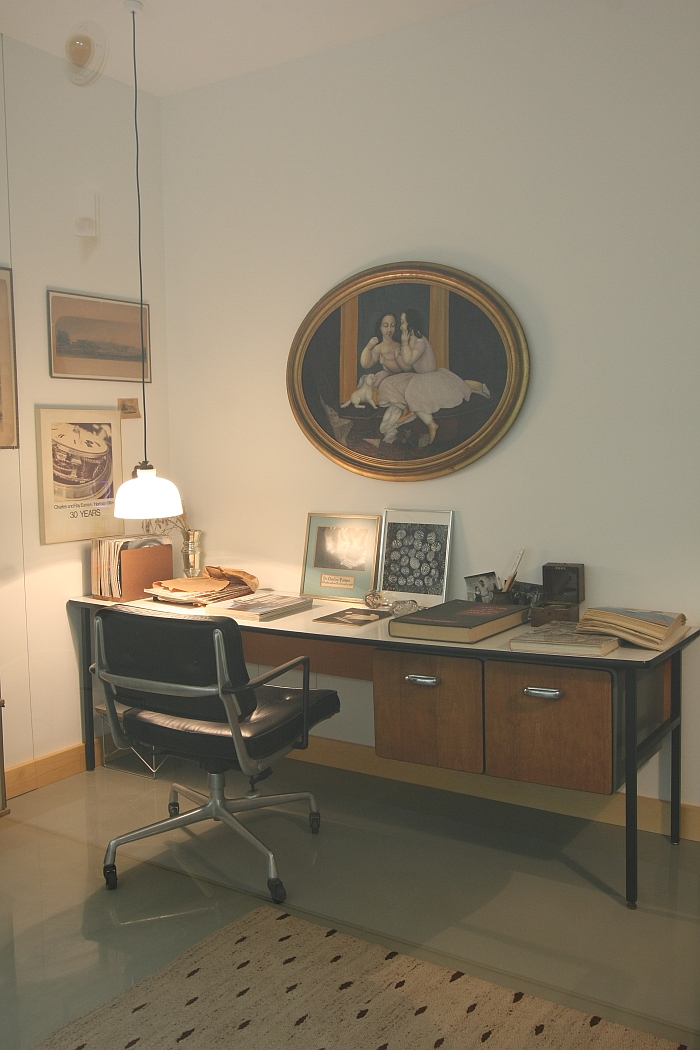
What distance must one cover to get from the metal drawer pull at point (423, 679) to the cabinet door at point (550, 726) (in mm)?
162

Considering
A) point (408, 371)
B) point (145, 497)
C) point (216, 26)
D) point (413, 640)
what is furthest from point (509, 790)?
point (216, 26)

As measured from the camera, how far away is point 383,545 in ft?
11.8

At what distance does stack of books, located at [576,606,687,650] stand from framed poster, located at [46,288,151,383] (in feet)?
7.51

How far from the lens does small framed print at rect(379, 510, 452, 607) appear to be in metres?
3.48

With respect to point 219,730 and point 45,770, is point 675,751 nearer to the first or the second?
point 219,730

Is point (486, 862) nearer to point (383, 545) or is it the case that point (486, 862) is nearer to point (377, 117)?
point (383, 545)

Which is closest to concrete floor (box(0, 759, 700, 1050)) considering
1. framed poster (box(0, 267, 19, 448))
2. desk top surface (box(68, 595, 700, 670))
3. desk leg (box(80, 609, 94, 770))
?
desk leg (box(80, 609, 94, 770))

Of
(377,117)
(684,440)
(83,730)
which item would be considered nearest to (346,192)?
(377,117)

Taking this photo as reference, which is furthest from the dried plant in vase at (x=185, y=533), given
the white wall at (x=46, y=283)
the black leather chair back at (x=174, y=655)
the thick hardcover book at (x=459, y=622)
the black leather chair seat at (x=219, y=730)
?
the thick hardcover book at (x=459, y=622)

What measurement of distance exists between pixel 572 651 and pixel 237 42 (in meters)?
2.64

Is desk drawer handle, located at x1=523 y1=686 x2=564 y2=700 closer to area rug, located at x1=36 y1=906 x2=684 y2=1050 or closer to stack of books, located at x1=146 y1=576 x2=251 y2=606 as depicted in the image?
area rug, located at x1=36 y1=906 x2=684 y2=1050

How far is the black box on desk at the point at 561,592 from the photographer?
308 centimetres

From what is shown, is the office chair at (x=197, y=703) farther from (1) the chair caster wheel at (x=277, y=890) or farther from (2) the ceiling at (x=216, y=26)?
(2) the ceiling at (x=216, y=26)

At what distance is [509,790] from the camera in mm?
3406
